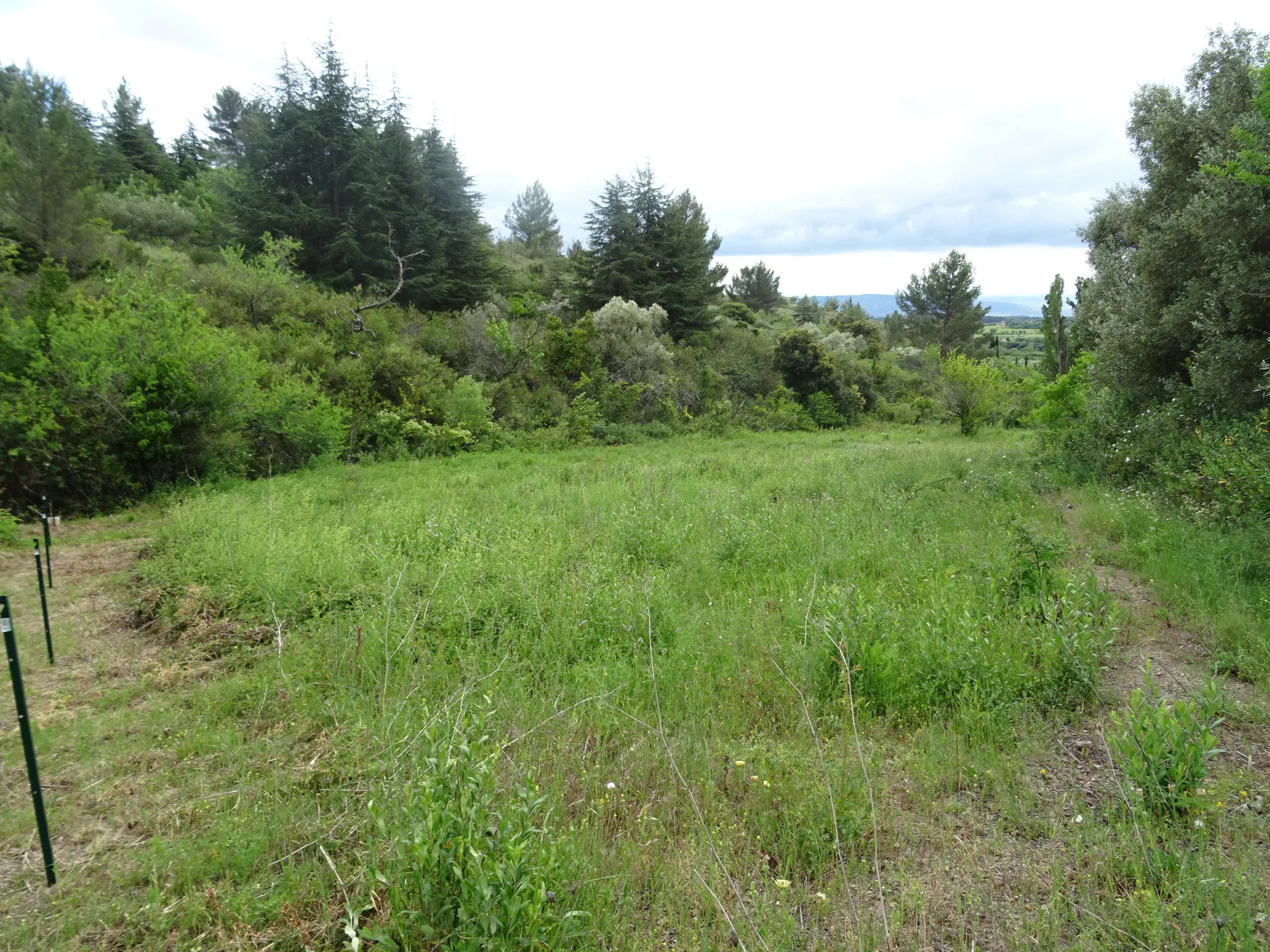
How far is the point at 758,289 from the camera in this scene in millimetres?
44469

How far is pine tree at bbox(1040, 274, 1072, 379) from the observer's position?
730 inches

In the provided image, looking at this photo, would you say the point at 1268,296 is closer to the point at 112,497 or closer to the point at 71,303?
the point at 112,497

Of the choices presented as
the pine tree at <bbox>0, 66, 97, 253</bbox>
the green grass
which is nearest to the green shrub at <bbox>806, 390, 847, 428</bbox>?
the green grass

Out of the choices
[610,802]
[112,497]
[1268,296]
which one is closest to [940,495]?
[1268,296]

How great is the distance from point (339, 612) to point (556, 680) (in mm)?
2420

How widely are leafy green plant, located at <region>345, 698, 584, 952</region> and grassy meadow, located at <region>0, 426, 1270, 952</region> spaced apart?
2 cm

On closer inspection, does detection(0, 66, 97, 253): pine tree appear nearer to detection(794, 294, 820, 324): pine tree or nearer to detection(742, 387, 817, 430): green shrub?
detection(742, 387, 817, 430): green shrub

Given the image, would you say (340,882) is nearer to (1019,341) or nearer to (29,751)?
(29,751)

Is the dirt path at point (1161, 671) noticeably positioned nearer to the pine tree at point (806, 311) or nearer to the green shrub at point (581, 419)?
the green shrub at point (581, 419)

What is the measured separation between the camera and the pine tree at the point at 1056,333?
60.8 feet

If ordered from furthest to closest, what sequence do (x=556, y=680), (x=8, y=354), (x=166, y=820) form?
(x=8, y=354), (x=556, y=680), (x=166, y=820)

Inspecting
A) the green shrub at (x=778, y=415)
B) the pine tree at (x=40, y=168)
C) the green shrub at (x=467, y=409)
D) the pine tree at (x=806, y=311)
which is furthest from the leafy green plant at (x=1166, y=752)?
the pine tree at (x=806, y=311)

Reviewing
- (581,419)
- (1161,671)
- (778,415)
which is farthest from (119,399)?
(778,415)

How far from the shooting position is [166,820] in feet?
11.3
